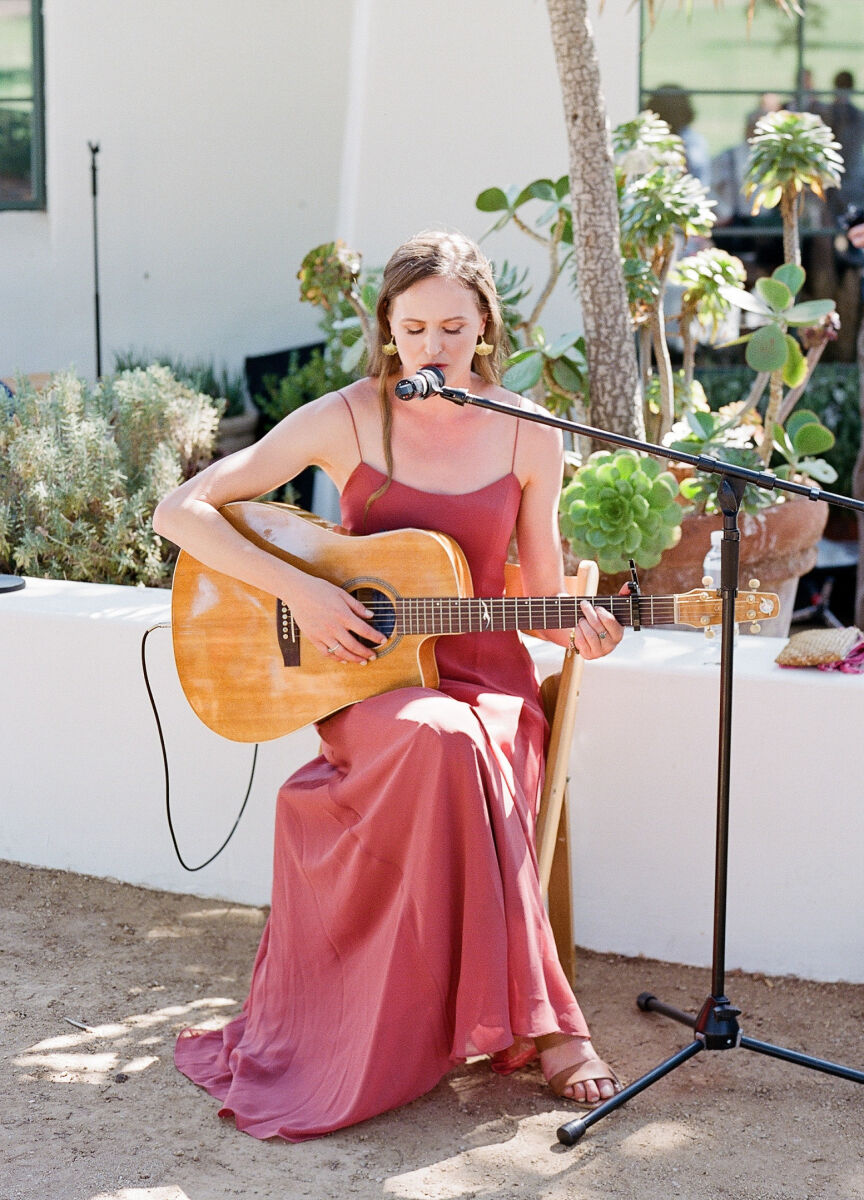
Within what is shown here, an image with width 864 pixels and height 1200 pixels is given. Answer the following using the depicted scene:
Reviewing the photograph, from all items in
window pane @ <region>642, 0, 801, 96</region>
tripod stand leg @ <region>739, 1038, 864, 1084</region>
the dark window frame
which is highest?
window pane @ <region>642, 0, 801, 96</region>

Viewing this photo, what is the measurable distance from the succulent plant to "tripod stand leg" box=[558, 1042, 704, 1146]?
1457mm

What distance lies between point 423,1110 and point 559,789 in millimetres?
707

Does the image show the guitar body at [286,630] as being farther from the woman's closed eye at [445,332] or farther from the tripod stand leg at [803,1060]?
the tripod stand leg at [803,1060]

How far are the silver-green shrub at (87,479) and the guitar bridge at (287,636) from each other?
5.49ft

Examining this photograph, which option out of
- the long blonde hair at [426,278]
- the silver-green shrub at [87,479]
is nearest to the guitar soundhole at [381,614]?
the long blonde hair at [426,278]

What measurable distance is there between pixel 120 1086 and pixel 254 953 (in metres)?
0.67

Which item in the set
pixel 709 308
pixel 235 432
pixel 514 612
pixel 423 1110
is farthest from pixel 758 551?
pixel 235 432

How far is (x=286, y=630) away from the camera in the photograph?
2994 mm

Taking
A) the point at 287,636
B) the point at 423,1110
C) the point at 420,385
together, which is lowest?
the point at 423,1110

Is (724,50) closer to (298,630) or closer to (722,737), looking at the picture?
(298,630)


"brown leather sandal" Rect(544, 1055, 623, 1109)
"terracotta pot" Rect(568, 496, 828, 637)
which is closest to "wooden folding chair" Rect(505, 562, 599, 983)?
"brown leather sandal" Rect(544, 1055, 623, 1109)

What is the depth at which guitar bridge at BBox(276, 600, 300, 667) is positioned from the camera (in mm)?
2988

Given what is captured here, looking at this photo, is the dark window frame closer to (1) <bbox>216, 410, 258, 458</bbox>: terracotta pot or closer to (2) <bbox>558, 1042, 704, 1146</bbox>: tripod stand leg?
(1) <bbox>216, 410, 258, 458</bbox>: terracotta pot

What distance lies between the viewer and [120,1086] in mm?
2898
